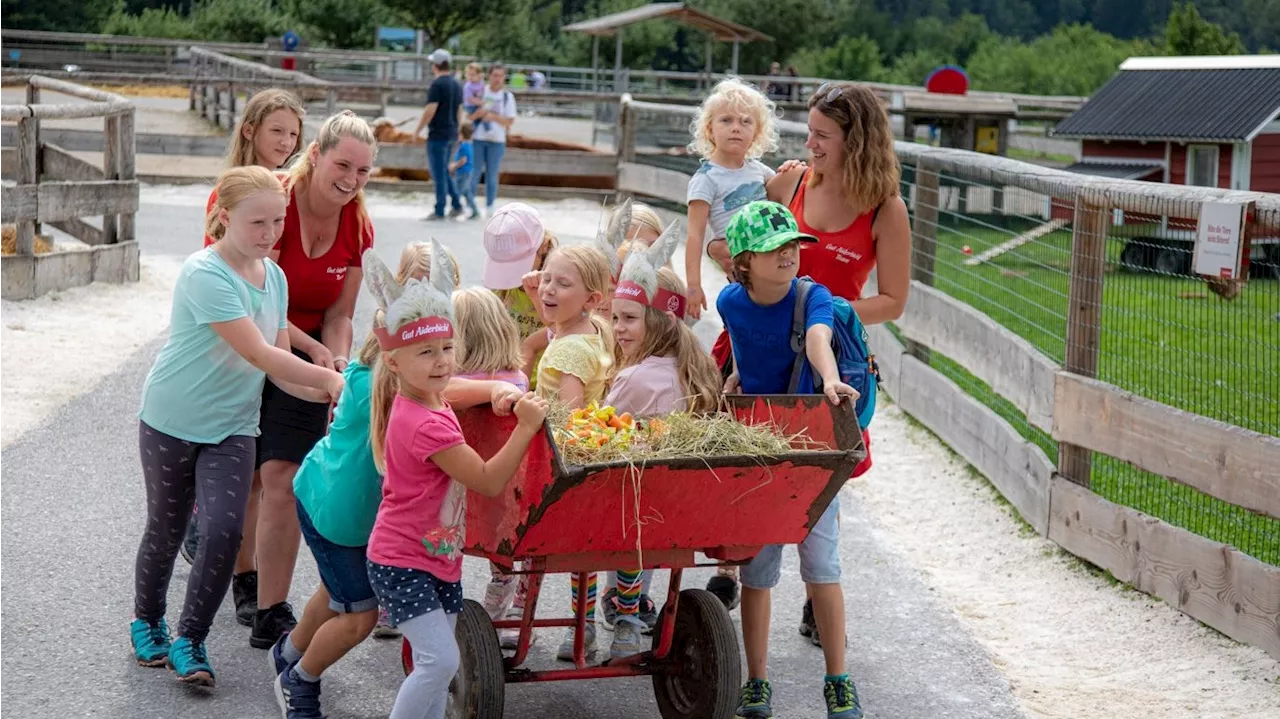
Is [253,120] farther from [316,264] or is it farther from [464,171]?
[464,171]

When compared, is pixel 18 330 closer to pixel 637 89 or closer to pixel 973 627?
pixel 973 627

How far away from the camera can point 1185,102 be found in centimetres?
2108

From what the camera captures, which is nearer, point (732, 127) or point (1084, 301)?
point (732, 127)

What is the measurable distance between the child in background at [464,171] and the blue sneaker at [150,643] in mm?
13550

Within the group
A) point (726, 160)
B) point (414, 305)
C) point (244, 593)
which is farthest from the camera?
point (726, 160)

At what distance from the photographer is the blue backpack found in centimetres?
461

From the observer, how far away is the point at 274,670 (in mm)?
4559

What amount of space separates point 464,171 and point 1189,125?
9.46m

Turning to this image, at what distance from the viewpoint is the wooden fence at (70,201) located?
1115cm

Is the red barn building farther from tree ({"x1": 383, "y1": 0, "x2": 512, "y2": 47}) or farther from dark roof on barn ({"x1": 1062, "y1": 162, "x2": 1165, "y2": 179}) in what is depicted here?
tree ({"x1": 383, "y1": 0, "x2": 512, "y2": 47})

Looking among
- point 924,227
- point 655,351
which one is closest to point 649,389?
point 655,351

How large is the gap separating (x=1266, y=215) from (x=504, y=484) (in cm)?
287

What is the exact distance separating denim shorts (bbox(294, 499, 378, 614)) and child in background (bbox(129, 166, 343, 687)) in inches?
20.9

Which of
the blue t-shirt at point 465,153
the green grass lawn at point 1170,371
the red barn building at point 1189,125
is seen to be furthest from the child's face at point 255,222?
the red barn building at point 1189,125
